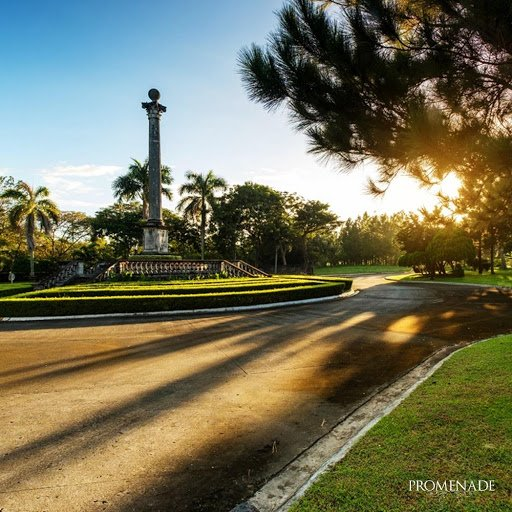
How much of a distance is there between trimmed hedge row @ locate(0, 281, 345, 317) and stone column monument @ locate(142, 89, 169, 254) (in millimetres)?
15410

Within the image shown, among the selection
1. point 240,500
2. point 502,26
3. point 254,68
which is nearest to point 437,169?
point 502,26

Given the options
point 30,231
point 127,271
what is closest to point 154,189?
point 127,271

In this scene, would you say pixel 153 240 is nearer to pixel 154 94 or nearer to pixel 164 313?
pixel 154 94

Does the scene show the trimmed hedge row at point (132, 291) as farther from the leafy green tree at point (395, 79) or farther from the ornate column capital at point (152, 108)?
the ornate column capital at point (152, 108)

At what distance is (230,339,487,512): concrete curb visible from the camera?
3.04 meters

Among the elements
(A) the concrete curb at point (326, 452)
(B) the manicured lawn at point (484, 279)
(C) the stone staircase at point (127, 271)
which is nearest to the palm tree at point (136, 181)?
(C) the stone staircase at point (127, 271)

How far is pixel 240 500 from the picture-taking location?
122 inches

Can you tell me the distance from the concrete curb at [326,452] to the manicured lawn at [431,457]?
5.4 inches

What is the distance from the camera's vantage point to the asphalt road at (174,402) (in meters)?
3.30

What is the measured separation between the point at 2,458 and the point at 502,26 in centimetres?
830

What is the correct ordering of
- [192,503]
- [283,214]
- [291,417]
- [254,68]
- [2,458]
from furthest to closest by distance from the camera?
[283,214]
[254,68]
[291,417]
[2,458]
[192,503]

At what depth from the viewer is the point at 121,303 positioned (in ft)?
46.5

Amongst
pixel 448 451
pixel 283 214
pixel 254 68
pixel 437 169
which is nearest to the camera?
pixel 448 451

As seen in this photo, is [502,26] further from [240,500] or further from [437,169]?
[240,500]
